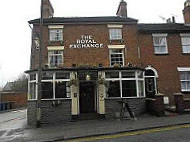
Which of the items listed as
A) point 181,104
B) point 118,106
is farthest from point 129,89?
point 181,104

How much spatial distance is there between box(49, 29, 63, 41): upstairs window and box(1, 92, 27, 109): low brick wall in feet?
69.9

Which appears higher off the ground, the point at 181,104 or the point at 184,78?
the point at 184,78

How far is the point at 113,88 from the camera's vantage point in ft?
56.4

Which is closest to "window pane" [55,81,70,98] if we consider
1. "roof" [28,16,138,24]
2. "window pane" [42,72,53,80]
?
"window pane" [42,72,53,80]

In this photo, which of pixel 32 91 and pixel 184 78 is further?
pixel 184 78

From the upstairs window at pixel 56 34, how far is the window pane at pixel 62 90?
5.73 metres

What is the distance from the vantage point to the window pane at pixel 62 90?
1669 cm

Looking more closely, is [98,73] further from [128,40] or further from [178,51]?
[178,51]

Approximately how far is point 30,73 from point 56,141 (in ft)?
26.5

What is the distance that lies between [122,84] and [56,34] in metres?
8.10

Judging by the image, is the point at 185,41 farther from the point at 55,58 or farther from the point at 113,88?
the point at 55,58

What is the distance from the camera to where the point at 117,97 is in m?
17.0

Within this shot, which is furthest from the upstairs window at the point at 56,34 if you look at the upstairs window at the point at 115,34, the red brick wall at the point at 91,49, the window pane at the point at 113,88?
the window pane at the point at 113,88

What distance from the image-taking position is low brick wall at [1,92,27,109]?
39.2 meters
